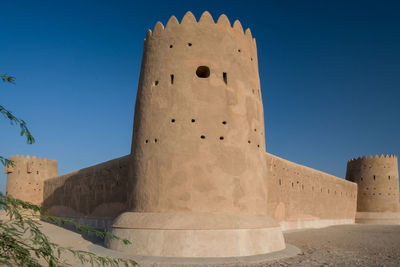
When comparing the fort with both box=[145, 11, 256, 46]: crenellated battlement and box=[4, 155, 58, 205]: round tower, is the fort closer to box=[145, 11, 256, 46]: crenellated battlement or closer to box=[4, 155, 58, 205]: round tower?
box=[145, 11, 256, 46]: crenellated battlement

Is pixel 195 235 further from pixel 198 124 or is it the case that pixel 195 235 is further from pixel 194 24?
pixel 194 24

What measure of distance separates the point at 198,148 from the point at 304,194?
1132cm

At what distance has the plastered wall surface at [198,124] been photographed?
26.5 ft

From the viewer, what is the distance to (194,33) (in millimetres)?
9047

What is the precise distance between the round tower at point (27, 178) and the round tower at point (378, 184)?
75.3 feet

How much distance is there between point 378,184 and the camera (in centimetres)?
2483

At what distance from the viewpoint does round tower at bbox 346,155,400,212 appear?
24359 mm

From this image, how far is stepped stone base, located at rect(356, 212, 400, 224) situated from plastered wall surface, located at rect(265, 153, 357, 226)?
2.74 feet

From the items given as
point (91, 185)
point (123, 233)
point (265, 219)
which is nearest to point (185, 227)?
point (123, 233)

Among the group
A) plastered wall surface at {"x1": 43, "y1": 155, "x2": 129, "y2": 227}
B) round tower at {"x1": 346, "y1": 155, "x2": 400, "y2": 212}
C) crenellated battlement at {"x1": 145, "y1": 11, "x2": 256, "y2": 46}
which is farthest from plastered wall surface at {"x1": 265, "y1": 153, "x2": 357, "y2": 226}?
plastered wall surface at {"x1": 43, "y1": 155, "x2": 129, "y2": 227}

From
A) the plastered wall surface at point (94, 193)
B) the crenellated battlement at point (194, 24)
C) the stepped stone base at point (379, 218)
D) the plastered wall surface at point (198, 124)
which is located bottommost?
the stepped stone base at point (379, 218)

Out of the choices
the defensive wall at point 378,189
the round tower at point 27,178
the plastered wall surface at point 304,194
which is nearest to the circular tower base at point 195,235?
the plastered wall surface at point 304,194

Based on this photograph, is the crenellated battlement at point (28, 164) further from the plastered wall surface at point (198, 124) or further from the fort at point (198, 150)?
the plastered wall surface at point (198, 124)

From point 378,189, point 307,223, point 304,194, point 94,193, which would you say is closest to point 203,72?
point 94,193
